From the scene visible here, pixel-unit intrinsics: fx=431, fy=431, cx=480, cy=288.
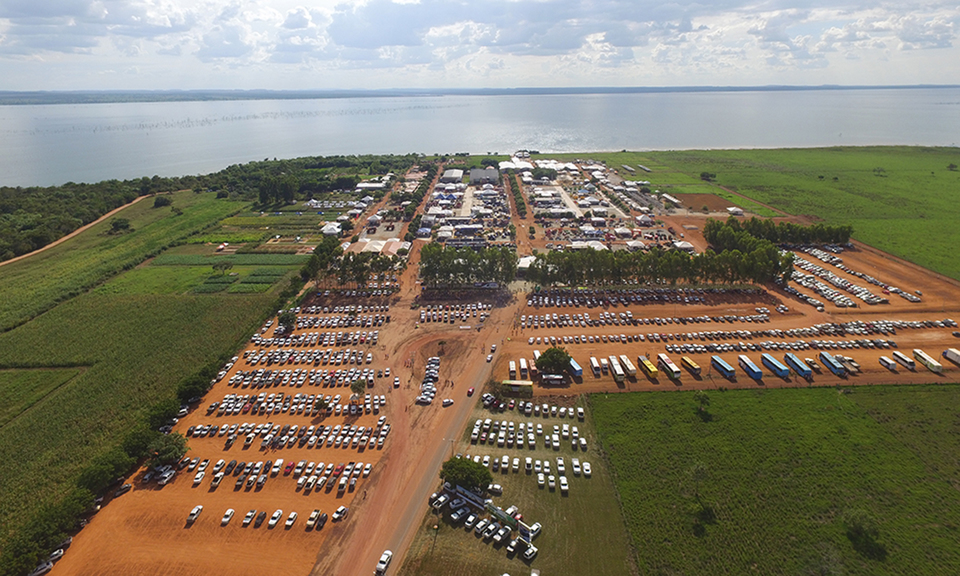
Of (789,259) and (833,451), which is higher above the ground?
(789,259)

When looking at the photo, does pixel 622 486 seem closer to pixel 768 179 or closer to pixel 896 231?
pixel 896 231

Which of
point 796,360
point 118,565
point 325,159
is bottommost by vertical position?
point 118,565

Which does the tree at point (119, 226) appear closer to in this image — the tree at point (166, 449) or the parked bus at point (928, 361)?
the tree at point (166, 449)

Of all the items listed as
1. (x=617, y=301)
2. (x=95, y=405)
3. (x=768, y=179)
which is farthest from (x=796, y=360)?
(x=768, y=179)

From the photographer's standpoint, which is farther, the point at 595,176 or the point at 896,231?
the point at 595,176

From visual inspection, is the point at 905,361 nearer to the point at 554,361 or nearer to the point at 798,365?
the point at 798,365

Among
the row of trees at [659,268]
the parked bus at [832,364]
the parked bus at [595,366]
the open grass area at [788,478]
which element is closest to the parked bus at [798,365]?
the parked bus at [832,364]
